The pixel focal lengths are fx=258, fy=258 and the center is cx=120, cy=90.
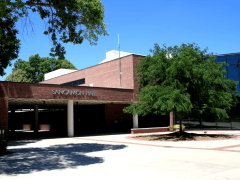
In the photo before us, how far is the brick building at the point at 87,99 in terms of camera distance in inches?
940

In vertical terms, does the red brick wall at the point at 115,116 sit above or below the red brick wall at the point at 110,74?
below

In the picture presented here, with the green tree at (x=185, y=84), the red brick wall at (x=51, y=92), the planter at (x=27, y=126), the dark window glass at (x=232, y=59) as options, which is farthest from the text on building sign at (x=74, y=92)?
the planter at (x=27, y=126)

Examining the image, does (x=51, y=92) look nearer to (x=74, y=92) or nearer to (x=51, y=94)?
(x=51, y=94)

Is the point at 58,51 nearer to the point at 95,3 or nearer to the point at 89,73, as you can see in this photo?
the point at 95,3

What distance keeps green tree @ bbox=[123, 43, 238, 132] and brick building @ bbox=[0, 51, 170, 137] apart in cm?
689

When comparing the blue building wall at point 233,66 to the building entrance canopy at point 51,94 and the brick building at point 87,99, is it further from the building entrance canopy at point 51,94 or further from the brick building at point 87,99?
the building entrance canopy at point 51,94

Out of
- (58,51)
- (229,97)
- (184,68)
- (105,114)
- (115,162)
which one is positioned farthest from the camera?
(105,114)

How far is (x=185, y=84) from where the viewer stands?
69.3 ft

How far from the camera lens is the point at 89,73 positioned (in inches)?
1634

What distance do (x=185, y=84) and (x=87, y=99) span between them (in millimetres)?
10998

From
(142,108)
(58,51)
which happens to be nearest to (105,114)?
(142,108)

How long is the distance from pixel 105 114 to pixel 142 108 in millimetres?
12163

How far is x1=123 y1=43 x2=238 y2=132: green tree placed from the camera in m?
20.5

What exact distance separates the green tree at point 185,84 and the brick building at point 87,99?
689 cm
